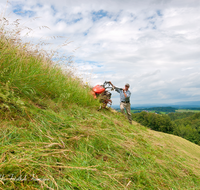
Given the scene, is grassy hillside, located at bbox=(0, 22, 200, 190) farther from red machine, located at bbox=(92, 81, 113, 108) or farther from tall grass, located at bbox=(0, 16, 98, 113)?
red machine, located at bbox=(92, 81, 113, 108)

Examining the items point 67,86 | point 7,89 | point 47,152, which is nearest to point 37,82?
point 7,89

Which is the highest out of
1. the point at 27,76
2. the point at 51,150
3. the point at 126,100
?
the point at 27,76

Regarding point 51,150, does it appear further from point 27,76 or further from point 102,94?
point 102,94

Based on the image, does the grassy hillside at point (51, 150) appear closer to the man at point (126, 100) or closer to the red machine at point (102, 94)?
the red machine at point (102, 94)

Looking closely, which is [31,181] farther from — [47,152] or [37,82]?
[37,82]

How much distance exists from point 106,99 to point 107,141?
3.63 m

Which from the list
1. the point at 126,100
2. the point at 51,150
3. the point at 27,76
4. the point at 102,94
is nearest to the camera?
the point at 51,150

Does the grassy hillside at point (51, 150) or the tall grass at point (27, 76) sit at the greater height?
the tall grass at point (27, 76)

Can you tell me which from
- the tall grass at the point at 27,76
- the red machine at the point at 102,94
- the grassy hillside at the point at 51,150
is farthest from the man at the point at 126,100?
the grassy hillside at the point at 51,150

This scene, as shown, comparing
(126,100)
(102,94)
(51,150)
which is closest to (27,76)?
(51,150)

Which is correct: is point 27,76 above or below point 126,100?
above

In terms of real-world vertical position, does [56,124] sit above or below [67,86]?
Result: below

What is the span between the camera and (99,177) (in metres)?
1.72

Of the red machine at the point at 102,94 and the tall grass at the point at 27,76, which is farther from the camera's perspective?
the red machine at the point at 102,94
